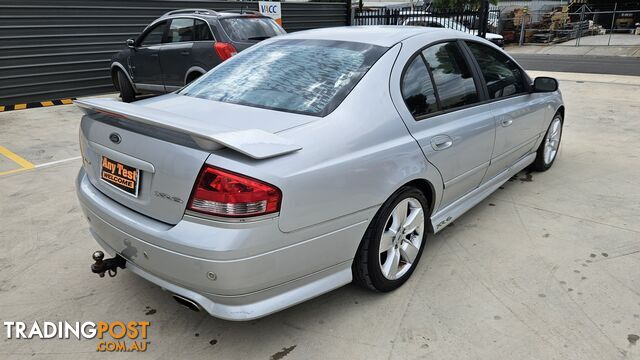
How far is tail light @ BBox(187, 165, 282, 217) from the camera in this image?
1887 mm

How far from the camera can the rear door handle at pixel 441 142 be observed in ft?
9.02

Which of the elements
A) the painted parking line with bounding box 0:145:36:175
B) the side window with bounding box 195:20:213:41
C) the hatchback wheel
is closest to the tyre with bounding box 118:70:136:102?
the side window with bounding box 195:20:213:41

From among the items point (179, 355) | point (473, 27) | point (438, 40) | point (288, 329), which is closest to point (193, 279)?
point (179, 355)

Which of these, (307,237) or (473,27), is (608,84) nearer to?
(473,27)

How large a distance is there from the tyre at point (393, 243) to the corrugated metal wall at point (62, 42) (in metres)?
8.86

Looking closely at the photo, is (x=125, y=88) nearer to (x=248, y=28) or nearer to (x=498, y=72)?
(x=248, y=28)

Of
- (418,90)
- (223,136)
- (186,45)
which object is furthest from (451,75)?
(186,45)

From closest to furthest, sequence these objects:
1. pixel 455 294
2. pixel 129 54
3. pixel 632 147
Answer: pixel 455 294, pixel 632 147, pixel 129 54

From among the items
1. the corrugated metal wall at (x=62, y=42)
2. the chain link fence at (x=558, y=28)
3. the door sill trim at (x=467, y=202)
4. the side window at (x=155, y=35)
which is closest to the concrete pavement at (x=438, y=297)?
the door sill trim at (x=467, y=202)

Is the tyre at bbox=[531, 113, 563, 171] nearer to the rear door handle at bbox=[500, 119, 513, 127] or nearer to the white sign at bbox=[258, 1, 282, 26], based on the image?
the rear door handle at bbox=[500, 119, 513, 127]

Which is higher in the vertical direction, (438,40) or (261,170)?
(438,40)

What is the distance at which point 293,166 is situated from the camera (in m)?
1.99

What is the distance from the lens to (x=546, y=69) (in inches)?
539

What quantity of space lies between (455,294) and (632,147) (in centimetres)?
435
